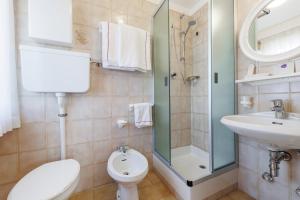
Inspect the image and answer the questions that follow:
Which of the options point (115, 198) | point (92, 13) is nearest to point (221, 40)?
point (92, 13)

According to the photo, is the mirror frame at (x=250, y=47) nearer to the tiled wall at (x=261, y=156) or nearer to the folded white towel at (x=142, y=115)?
the tiled wall at (x=261, y=156)

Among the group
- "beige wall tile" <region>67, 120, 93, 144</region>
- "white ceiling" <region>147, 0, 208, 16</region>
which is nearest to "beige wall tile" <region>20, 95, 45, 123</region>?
"beige wall tile" <region>67, 120, 93, 144</region>

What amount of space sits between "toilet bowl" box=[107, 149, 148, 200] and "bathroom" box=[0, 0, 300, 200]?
0.01m

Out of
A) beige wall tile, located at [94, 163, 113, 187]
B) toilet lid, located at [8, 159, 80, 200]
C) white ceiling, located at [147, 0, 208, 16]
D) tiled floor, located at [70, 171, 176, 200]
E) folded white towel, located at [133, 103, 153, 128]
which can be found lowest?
tiled floor, located at [70, 171, 176, 200]

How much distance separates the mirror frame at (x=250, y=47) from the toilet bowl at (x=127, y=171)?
1.37m

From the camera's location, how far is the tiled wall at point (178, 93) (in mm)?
1990

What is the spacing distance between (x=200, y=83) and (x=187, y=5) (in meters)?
1.15

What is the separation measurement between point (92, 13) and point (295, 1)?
1762mm

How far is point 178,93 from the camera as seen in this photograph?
6.73 ft

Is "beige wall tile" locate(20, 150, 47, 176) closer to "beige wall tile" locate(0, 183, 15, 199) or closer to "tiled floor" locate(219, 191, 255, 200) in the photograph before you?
"beige wall tile" locate(0, 183, 15, 199)

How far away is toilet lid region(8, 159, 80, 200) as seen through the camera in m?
0.78

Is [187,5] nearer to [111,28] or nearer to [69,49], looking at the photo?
[111,28]

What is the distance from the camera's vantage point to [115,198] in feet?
4.53

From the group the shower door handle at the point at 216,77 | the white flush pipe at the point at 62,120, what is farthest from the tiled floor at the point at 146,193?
the shower door handle at the point at 216,77
